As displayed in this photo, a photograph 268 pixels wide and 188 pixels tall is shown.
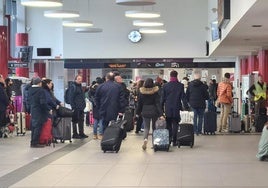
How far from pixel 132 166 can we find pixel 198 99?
239 inches

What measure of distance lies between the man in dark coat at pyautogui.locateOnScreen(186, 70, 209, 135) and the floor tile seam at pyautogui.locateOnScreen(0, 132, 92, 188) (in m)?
3.71

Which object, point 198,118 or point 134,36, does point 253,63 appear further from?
point 198,118

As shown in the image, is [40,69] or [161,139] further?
[40,69]

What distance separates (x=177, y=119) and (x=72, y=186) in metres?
4.78

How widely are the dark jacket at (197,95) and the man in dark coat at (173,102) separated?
2.95 meters

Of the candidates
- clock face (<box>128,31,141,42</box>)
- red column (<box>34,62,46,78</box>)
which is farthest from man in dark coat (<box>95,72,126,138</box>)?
red column (<box>34,62,46,78</box>)

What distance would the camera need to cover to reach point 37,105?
1289 centimetres

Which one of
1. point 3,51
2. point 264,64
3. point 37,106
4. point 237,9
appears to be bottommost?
point 37,106

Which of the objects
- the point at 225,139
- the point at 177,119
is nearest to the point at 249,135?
the point at 225,139

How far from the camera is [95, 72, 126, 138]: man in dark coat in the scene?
12.8m

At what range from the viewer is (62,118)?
45.1 feet

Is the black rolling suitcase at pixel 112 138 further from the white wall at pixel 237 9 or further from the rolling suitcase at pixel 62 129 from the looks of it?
the white wall at pixel 237 9

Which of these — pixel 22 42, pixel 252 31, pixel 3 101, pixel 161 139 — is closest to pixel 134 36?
pixel 22 42

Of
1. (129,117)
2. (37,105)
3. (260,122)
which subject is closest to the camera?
(37,105)
